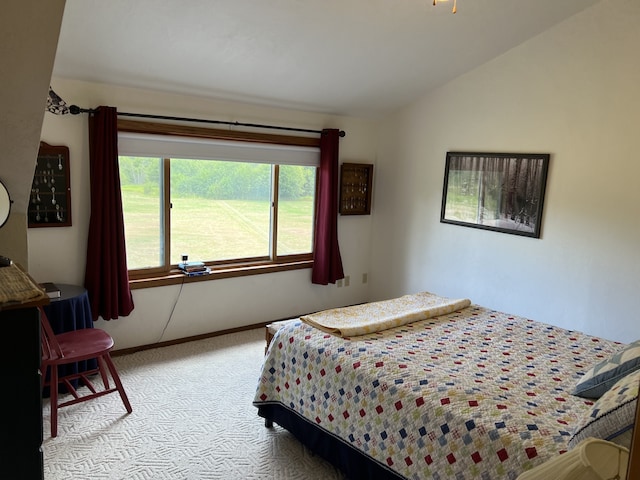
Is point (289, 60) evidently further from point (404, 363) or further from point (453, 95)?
point (404, 363)

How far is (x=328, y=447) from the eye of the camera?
2.33 metres

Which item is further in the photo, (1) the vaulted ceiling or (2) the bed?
(1) the vaulted ceiling

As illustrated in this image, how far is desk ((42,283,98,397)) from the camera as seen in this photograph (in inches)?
114

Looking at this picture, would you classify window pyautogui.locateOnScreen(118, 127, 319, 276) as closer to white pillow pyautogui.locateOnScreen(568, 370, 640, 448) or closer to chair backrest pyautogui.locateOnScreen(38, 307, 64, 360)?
chair backrest pyautogui.locateOnScreen(38, 307, 64, 360)

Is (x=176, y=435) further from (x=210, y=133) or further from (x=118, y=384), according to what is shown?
(x=210, y=133)

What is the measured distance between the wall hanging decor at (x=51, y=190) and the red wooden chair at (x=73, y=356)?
0.84 meters

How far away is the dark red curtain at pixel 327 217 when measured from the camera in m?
4.52

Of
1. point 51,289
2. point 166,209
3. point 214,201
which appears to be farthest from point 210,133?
point 51,289

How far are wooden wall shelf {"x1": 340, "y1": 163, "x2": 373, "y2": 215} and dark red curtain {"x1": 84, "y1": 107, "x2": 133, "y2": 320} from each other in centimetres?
222

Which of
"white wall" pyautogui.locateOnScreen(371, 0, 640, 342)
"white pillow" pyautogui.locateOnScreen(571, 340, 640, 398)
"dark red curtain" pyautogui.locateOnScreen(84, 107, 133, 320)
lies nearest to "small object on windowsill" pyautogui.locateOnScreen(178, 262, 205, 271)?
"dark red curtain" pyautogui.locateOnScreen(84, 107, 133, 320)

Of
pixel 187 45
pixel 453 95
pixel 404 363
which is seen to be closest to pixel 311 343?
pixel 404 363

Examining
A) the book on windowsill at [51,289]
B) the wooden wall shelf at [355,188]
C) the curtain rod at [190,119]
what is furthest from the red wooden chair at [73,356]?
the wooden wall shelf at [355,188]

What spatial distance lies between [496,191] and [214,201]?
2.41 metres

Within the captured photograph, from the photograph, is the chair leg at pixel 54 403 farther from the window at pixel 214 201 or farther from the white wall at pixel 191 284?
the window at pixel 214 201
